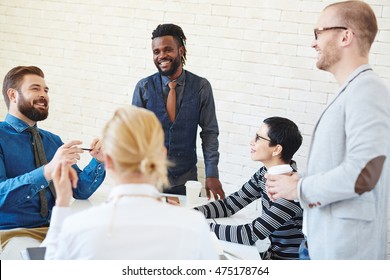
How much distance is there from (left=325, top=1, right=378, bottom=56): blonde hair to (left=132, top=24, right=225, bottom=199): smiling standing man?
1178 mm

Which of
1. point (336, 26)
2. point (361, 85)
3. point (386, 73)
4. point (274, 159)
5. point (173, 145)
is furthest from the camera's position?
point (386, 73)

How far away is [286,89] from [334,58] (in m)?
1.27

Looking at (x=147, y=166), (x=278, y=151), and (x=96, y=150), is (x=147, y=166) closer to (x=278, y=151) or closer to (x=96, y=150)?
(x=96, y=150)

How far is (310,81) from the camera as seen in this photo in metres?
2.92

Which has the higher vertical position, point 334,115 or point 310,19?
point 310,19

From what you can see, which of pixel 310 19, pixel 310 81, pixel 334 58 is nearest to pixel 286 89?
pixel 310 81

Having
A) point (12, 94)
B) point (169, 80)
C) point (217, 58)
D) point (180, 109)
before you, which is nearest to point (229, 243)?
point (180, 109)

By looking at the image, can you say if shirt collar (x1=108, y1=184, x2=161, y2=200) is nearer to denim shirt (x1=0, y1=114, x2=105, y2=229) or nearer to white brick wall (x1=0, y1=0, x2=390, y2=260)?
denim shirt (x1=0, y1=114, x2=105, y2=229)

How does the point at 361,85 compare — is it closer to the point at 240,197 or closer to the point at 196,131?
the point at 240,197

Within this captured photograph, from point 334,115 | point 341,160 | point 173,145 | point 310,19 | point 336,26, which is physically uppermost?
point 310,19

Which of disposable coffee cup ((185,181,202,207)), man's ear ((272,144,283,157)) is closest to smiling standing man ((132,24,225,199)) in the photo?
disposable coffee cup ((185,181,202,207))

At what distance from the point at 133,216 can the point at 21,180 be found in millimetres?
1033

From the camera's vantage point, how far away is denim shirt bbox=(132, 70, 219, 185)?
2641mm

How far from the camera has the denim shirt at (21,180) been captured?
1958mm
